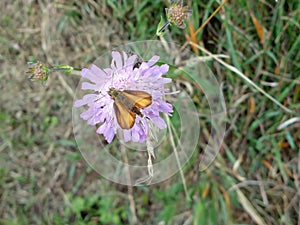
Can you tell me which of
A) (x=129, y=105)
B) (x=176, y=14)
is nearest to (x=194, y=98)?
(x=176, y=14)

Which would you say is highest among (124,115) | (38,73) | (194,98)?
(38,73)

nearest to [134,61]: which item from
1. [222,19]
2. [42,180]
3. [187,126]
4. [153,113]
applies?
[153,113]

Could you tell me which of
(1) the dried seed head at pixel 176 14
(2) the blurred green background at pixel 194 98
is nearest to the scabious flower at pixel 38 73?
(1) the dried seed head at pixel 176 14

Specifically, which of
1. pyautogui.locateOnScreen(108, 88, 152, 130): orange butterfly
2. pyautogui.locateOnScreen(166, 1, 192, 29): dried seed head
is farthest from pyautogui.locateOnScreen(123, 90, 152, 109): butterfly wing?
pyautogui.locateOnScreen(166, 1, 192, 29): dried seed head

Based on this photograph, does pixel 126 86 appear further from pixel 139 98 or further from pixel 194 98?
pixel 194 98

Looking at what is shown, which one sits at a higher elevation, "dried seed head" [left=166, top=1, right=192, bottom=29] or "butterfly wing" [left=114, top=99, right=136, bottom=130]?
"dried seed head" [left=166, top=1, right=192, bottom=29]

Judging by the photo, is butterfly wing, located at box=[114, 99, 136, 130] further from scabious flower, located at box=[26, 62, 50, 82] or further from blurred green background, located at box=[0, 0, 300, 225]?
blurred green background, located at box=[0, 0, 300, 225]

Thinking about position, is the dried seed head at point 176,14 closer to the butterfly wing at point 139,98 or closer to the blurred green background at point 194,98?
the butterfly wing at point 139,98
